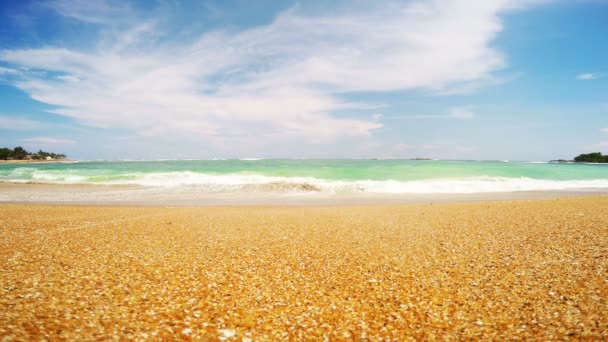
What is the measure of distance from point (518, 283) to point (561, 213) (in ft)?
23.6

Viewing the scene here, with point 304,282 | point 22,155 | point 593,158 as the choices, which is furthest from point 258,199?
point 22,155

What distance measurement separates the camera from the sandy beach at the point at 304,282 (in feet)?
10.00

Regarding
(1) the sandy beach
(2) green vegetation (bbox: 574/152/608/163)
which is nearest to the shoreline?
(1) the sandy beach

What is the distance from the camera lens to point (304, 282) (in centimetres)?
419

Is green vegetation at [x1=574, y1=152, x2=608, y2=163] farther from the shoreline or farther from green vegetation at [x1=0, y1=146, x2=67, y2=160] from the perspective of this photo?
green vegetation at [x1=0, y1=146, x2=67, y2=160]

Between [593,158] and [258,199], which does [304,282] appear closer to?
[258,199]

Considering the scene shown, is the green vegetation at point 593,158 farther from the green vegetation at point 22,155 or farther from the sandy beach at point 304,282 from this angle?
the green vegetation at point 22,155

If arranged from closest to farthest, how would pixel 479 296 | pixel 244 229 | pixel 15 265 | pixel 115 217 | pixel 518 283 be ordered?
pixel 479 296 → pixel 518 283 → pixel 15 265 → pixel 244 229 → pixel 115 217

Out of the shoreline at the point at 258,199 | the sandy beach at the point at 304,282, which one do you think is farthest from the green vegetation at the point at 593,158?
the sandy beach at the point at 304,282

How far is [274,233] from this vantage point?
7.08 meters

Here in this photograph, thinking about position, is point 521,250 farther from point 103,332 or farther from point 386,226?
point 103,332

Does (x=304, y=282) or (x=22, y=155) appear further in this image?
(x=22, y=155)

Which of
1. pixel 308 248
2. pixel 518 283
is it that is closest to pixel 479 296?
pixel 518 283

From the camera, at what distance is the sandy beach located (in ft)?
10.00
